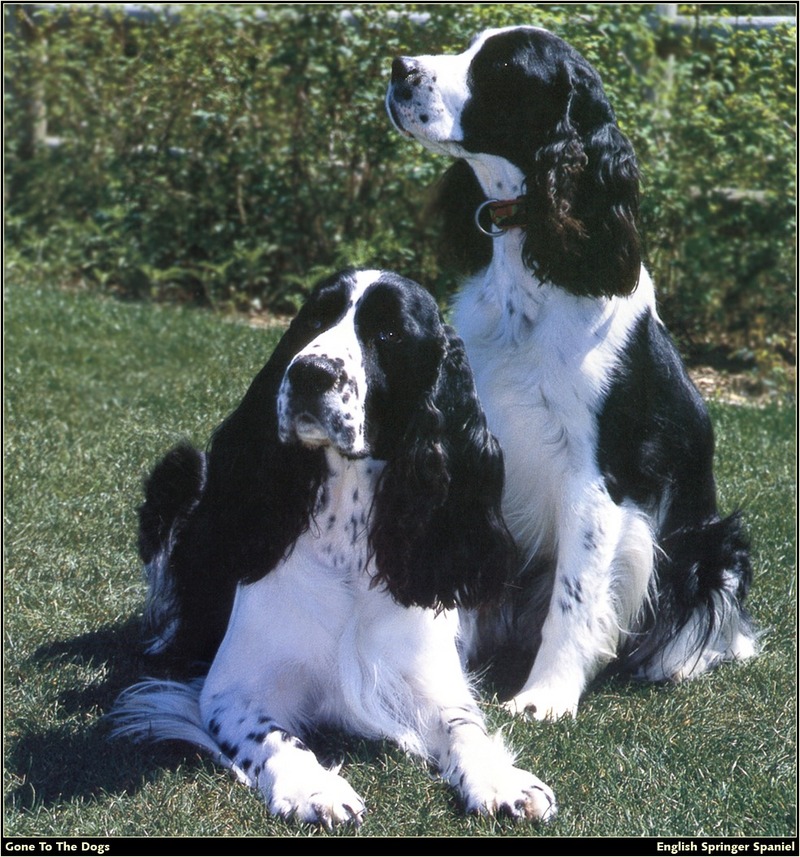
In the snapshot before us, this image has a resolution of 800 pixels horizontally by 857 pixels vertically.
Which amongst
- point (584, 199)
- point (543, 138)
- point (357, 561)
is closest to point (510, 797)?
point (357, 561)

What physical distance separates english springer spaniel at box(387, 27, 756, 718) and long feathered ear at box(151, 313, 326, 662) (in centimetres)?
80

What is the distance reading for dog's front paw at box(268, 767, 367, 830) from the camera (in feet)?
10.2

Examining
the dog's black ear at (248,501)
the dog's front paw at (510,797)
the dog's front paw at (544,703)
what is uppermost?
the dog's black ear at (248,501)

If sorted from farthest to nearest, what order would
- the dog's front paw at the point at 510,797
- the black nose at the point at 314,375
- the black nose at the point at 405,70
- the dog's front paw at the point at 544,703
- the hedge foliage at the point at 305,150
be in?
the hedge foliage at the point at 305,150, the dog's front paw at the point at 544,703, the black nose at the point at 405,70, the dog's front paw at the point at 510,797, the black nose at the point at 314,375

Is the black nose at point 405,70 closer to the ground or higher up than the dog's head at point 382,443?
higher up

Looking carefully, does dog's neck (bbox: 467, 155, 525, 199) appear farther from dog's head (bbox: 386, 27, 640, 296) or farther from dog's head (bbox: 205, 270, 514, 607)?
dog's head (bbox: 205, 270, 514, 607)

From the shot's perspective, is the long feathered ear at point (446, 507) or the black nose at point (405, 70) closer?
the long feathered ear at point (446, 507)

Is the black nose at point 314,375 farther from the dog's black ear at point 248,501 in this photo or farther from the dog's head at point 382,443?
the dog's black ear at point 248,501

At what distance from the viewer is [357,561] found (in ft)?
11.4

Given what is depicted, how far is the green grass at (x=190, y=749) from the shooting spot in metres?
3.23

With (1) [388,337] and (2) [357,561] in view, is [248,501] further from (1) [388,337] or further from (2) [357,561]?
(1) [388,337]

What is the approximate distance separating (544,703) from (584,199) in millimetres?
1485

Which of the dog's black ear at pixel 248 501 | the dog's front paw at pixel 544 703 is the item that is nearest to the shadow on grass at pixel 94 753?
the dog's black ear at pixel 248 501

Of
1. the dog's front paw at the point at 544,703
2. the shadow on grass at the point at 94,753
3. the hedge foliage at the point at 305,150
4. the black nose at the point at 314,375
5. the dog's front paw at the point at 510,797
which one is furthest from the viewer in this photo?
the hedge foliage at the point at 305,150
